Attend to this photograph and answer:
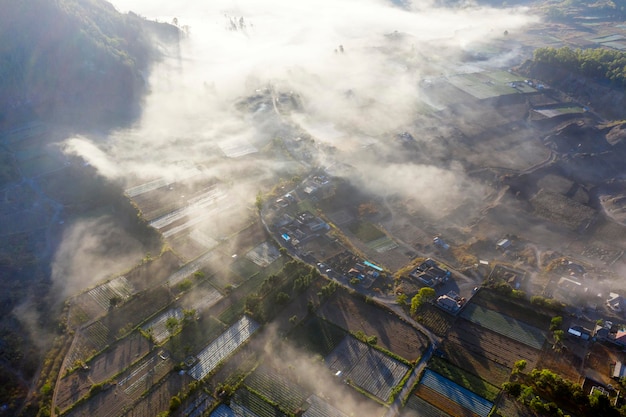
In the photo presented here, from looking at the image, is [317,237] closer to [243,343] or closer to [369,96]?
[243,343]

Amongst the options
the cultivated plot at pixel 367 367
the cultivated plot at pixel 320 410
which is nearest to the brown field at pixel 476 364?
the cultivated plot at pixel 367 367

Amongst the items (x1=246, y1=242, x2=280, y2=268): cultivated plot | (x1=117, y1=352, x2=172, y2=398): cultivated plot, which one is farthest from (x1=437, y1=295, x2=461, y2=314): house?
(x1=117, y1=352, x2=172, y2=398): cultivated plot

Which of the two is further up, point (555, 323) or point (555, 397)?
point (555, 323)

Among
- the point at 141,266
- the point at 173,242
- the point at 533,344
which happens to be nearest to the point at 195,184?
the point at 173,242

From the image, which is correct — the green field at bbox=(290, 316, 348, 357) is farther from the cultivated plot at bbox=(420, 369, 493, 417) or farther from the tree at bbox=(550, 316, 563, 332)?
the tree at bbox=(550, 316, 563, 332)

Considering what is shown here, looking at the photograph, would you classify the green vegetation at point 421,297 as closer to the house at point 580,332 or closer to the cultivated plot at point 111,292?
the house at point 580,332

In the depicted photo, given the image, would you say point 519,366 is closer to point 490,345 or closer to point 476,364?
point 476,364

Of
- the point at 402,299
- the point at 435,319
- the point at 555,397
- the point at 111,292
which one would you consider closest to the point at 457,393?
the point at 555,397
